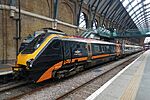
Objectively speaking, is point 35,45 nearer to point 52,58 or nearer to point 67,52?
point 52,58

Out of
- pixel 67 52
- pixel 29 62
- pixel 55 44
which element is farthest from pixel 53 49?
pixel 29 62

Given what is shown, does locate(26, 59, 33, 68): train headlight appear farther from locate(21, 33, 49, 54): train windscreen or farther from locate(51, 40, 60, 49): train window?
locate(51, 40, 60, 49): train window

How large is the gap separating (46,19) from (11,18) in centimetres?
592

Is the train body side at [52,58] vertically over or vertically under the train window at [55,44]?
under

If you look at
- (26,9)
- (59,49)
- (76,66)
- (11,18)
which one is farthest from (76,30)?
(59,49)

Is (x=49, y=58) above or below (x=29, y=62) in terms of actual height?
above

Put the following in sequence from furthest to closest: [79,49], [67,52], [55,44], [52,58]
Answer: [79,49]
[67,52]
[55,44]
[52,58]

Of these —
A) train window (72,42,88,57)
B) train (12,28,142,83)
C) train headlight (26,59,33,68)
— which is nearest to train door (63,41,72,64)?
train (12,28,142,83)

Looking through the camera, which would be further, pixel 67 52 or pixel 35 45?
pixel 67 52

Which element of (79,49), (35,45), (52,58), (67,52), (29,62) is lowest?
(29,62)

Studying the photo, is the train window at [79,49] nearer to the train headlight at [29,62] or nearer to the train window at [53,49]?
the train window at [53,49]

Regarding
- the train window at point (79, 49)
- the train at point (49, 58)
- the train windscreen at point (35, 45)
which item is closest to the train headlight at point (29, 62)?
the train at point (49, 58)

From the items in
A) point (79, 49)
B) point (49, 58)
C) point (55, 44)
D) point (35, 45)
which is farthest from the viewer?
point (79, 49)

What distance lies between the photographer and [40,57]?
9109 millimetres
